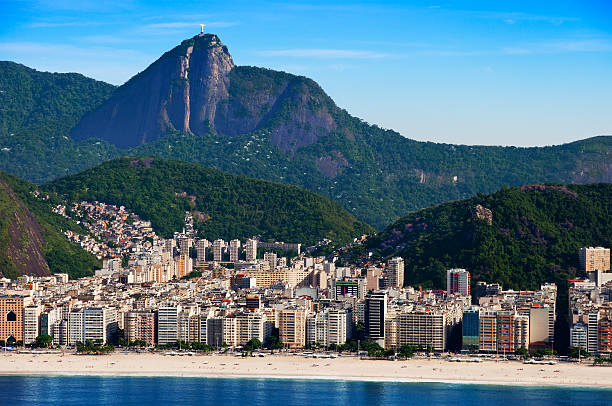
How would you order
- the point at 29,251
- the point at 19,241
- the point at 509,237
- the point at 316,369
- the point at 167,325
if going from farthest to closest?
the point at 29,251
the point at 19,241
the point at 509,237
the point at 167,325
the point at 316,369

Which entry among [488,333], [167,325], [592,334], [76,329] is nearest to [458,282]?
[488,333]

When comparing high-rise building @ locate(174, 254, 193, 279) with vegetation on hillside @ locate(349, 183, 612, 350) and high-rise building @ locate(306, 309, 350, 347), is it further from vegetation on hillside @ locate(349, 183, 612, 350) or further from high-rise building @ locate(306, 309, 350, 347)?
high-rise building @ locate(306, 309, 350, 347)

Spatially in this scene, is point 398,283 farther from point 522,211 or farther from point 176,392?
point 176,392

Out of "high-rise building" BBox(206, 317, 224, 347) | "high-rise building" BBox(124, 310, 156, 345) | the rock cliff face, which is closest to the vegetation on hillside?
"high-rise building" BBox(206, 317, 224, 347)

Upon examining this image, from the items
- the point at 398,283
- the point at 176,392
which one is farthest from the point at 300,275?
the point at 176,392

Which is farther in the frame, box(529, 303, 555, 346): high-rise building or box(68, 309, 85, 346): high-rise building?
box(68, 309, 85, 346): high-rise building

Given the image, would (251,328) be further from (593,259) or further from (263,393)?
(593,259)
